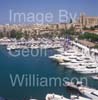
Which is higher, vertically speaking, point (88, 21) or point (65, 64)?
point (88, 21)

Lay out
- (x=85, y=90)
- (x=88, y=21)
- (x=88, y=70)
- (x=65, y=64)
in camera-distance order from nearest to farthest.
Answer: (x=85, y=90) < (x=88, y=70) < (x=65, y=64) < (x=88, y=21)

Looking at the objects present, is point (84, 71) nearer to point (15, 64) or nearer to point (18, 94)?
point (15, 64)

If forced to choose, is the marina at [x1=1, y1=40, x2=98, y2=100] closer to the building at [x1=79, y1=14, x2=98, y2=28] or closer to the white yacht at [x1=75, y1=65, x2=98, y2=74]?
the white yacht at [x1=75, y1=65, x2=98, y2=74]

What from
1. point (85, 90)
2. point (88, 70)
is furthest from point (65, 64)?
point (85, 90)

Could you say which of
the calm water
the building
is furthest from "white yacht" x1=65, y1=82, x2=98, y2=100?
the building

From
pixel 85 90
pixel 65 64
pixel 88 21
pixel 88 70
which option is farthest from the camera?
pixel 88 21

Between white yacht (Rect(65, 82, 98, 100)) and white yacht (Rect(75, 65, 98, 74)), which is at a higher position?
white yacht (Rect(65, 82, 98, 100))

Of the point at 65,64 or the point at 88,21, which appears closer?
the point at 65,64

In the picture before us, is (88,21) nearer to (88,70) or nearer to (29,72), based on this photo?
(88,70)

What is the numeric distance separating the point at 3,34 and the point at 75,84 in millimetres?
4422

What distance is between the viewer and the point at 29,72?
7199 millimetres

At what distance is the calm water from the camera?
5.55 m

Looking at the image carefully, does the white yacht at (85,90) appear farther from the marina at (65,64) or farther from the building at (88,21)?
the building at (88,21)

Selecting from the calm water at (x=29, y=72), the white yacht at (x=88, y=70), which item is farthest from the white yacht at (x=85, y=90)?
the white yacht at (x=88, y=70)
